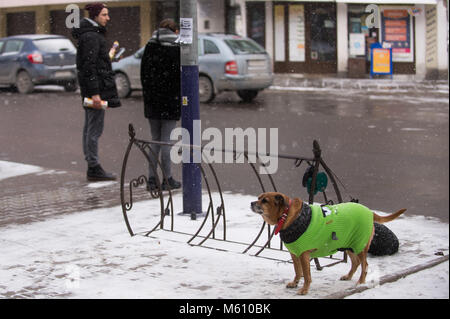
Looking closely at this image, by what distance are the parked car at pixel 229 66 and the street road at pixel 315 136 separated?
0.45 metres

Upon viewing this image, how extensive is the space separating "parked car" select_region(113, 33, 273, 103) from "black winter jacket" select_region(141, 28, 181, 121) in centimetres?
1069

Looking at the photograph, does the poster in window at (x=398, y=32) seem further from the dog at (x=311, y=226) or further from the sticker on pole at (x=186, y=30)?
the dog at (x=311, y=226)

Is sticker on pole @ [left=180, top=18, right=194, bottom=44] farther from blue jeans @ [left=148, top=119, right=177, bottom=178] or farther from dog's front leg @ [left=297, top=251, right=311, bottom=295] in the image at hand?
dog's front leg @ [left=297, top=251, right=311, bottom=295]

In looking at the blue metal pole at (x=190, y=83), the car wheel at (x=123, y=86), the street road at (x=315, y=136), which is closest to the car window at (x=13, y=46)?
the street road at (x=315, y=136)

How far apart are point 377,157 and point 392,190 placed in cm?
243

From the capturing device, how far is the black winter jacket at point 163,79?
8.91 m

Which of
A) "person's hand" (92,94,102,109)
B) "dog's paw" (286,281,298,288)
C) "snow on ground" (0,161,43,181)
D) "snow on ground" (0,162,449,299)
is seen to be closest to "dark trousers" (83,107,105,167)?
"person's hand" (92,94,102,109)

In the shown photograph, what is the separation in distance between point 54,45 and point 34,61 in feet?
3.70

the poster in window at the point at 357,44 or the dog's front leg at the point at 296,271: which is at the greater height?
the poster in window at the point at 357,44

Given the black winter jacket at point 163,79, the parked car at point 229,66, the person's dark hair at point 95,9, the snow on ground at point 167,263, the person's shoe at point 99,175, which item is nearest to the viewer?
the snow on ground at point 167,263

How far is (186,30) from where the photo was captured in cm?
766

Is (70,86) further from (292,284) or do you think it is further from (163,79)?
(292,284)

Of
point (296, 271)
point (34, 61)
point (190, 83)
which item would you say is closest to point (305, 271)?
point (296, 271)
